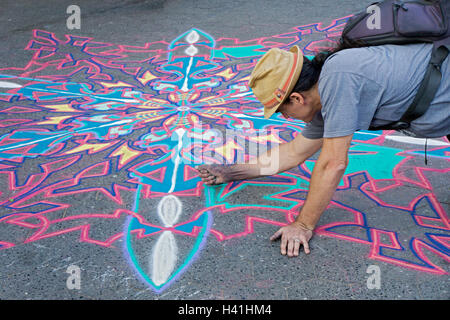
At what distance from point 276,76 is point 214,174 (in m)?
1.06

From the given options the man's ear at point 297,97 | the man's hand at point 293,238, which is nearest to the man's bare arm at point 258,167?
the man's hand at point 293,238

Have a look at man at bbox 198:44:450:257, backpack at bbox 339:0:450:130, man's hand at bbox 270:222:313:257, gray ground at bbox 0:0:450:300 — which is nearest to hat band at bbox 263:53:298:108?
man at bbox 198:44:450:257

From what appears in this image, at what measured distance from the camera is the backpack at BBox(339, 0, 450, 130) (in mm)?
2068

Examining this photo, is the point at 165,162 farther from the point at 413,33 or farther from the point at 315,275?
the point at 413,33

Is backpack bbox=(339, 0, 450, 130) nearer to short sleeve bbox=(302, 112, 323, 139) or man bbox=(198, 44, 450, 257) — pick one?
man bbox=(198, 44, 450, 257)

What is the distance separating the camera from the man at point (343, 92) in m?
2.05

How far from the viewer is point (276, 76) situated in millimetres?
2180

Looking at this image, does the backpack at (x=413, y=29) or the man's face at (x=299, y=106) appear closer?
the backpack at (x=413, y=29)

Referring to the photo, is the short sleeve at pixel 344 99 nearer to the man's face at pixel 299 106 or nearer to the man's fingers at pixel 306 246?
the man's face at pixel 299 106

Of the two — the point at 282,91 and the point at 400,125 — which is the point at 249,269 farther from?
the point at 400,125

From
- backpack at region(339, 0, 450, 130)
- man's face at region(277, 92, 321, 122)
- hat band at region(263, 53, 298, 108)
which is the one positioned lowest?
man's face at region(277, 92, 321, 122)

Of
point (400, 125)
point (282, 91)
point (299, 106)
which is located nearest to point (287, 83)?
point (282, 91)
